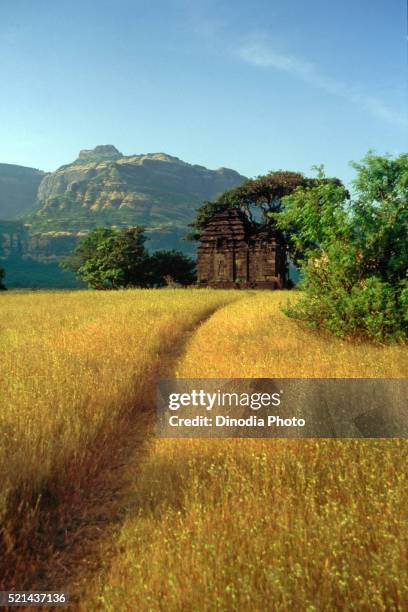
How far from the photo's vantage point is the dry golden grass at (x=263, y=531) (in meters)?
2.38

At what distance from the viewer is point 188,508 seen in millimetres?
3289

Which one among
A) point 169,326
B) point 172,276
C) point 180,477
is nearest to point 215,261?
point 172,276

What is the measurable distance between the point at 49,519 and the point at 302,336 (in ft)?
26.3

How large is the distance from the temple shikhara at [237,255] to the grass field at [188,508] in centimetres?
4174

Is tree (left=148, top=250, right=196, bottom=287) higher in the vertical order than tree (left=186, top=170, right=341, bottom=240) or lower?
lower

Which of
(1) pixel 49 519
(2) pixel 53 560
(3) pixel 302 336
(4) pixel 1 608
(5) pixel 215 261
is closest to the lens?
(4) pixel 1 608

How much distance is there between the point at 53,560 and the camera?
9.92 feet

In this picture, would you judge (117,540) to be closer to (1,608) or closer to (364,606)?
(1,608)

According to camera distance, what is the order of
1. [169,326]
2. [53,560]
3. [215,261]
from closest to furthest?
[53,560] < [169,326] < [215,261]

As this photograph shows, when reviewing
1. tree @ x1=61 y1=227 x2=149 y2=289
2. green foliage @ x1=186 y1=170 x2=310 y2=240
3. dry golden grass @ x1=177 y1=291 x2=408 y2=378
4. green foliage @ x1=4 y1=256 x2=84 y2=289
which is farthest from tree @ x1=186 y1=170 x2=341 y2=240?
green foliage @ x1=4 y1=256 x2=84 y2=289

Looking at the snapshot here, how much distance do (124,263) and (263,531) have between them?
4734cm

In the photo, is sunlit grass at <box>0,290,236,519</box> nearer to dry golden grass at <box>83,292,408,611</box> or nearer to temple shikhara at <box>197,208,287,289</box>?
dry golden grass at <box>83,292,408,611</box>

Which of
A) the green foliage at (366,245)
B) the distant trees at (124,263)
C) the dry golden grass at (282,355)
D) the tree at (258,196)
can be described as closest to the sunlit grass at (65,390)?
the dry golden grass at (282,355)

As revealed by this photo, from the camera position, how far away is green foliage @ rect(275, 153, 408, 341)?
374 inches
